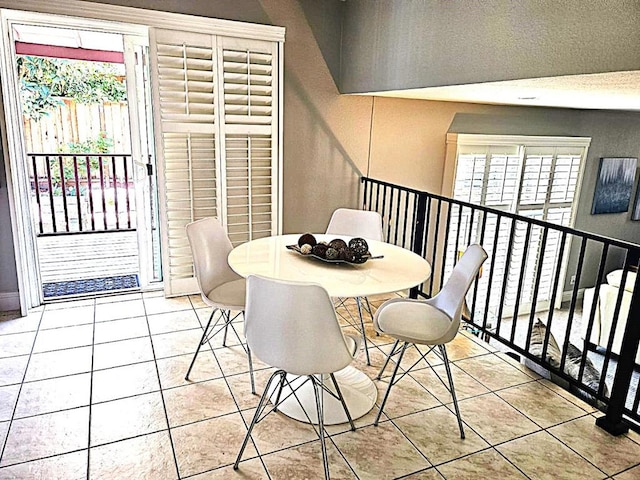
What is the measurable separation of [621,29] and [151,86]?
9.95ft

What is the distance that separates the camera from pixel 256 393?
2.53m

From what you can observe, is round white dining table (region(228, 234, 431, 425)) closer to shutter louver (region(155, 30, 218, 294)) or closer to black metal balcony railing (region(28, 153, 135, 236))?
shutter louver (region(155, 30, 218, 294))

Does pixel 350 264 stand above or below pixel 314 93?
below

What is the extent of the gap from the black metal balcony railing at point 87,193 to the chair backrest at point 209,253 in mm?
3885

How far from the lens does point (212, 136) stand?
3.73 meters

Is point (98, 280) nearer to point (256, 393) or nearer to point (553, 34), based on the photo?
point (256, 393)

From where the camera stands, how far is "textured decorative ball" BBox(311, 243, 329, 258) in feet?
7.81

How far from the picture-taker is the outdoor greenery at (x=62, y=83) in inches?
281

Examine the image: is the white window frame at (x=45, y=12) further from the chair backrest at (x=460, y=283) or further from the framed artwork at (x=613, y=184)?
the framed artwork at (x=613, y=184)

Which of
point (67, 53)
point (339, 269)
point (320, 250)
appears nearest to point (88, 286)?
point (320, 250)

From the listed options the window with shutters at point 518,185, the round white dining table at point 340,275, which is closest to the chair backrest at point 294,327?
the round white dining table at point 340,275

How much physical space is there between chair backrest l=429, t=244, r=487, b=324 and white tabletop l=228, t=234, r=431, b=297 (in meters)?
0.17

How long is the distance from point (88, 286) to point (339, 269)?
9.46 feet

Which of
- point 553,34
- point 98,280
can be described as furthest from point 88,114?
point 553,34
